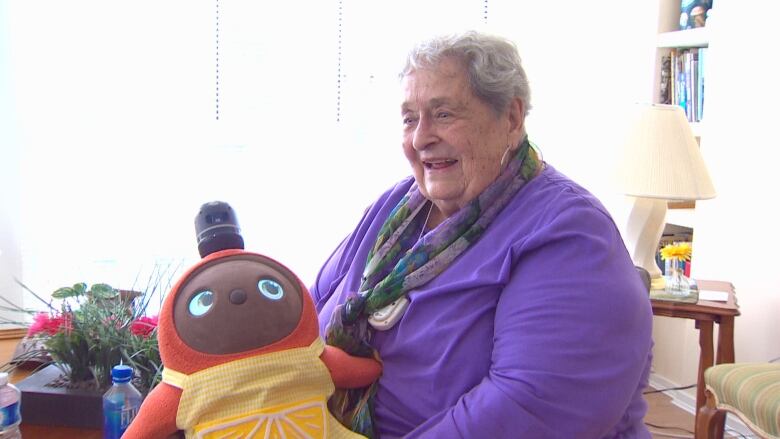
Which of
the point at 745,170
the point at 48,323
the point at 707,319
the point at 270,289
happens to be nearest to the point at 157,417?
the point at 270,289

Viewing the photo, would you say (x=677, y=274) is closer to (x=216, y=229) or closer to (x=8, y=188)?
(x=216, y=229)

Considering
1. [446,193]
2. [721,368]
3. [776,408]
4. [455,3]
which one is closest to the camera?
[446,193]

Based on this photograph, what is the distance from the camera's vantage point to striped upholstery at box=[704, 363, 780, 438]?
1846 millimetres

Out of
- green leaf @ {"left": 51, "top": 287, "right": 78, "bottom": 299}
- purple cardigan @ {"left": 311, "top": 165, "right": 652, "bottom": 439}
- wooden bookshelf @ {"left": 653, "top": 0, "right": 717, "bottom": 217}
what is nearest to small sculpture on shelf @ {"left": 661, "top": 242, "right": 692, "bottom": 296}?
wooden bookshelf @ {"left": 653, "top": 0, "right": 717, "bottom": 217}

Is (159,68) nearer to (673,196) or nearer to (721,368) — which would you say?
(673,196)

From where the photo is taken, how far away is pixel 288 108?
277cm

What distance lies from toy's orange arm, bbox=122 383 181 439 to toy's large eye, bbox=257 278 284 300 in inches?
7.5

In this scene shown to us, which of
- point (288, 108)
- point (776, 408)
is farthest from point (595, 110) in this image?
point (776, 408)

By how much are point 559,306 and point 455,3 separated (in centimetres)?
209

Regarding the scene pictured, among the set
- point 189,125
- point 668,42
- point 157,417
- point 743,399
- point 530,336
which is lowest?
point 743,399

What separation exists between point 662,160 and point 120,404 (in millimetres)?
1780

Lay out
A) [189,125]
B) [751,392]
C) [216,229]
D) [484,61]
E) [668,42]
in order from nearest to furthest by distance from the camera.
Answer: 1. [216,229]
2. [484,61]
3. [751,392]
4. [189,125]
5. [668,42]

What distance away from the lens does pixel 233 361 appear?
1005 mm

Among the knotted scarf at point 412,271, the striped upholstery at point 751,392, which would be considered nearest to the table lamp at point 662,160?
the striped upholstery at point 751,392
